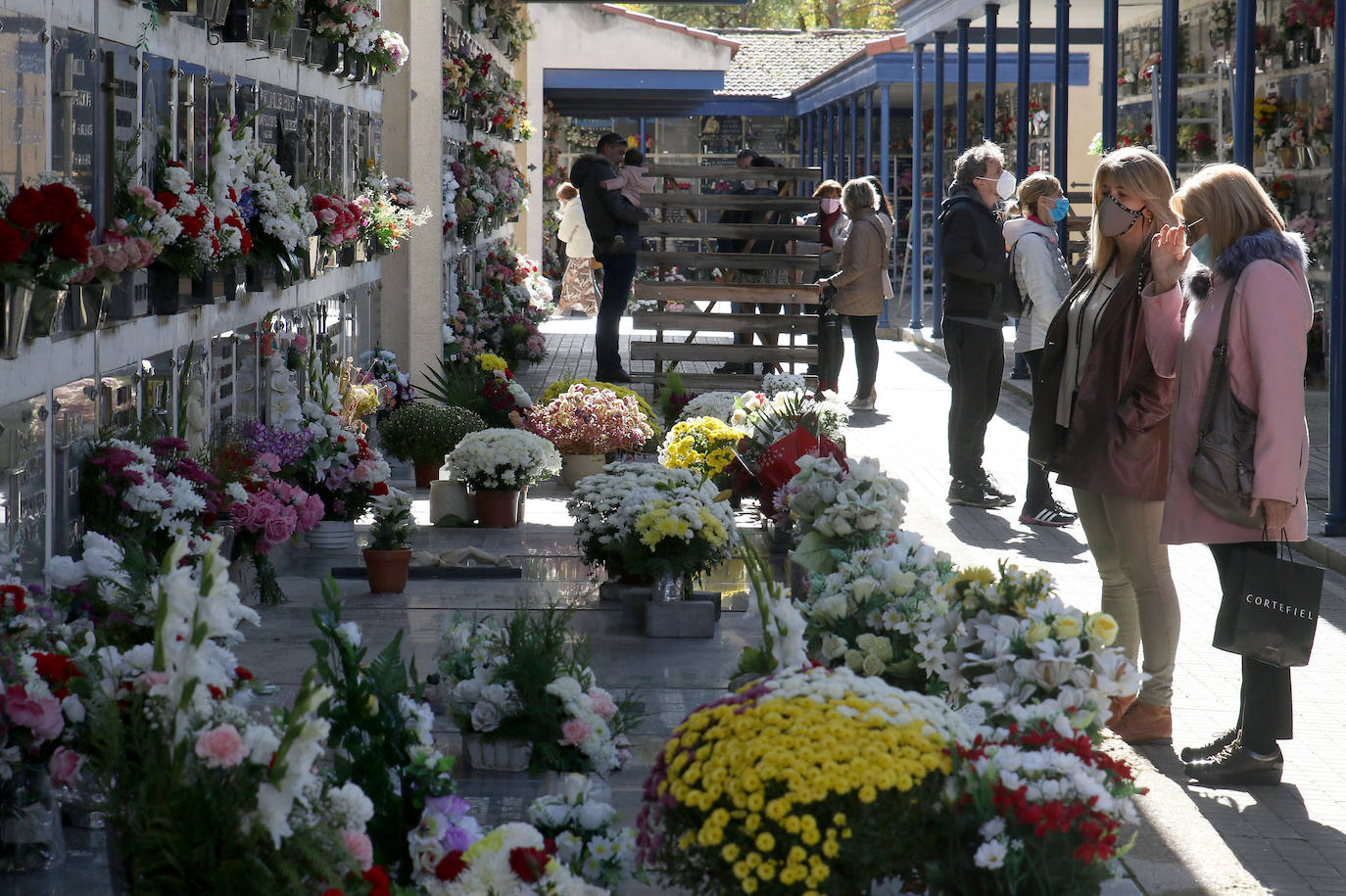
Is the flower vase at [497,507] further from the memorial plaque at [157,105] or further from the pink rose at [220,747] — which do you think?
the pink rose at [220,747]

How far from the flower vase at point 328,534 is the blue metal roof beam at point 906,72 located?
15.6 metres

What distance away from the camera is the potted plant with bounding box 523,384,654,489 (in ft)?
32.0

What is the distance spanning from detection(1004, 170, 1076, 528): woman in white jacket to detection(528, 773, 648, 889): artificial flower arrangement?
567 cm

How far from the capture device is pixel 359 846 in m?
2.77

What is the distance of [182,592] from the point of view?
2.75 meters

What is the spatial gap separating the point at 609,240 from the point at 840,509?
978 cm

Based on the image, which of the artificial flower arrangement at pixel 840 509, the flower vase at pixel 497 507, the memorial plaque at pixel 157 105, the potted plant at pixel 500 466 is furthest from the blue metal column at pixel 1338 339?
the memorial plaque at pixel 157 105

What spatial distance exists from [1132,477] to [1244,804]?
1024mm

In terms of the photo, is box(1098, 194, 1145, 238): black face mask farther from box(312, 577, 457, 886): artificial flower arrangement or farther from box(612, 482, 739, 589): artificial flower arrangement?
box(312, 577, 457, 886): artificial flower arrangement

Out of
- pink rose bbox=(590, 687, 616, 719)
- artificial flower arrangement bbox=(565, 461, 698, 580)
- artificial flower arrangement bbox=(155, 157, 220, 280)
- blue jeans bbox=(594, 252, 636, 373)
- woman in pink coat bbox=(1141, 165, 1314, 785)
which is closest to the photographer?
pink rose bbox=(590, 687, 616, 719)

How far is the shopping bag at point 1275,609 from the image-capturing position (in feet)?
15.1

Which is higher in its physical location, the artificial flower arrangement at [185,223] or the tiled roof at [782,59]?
the tiled roof at [782,59]

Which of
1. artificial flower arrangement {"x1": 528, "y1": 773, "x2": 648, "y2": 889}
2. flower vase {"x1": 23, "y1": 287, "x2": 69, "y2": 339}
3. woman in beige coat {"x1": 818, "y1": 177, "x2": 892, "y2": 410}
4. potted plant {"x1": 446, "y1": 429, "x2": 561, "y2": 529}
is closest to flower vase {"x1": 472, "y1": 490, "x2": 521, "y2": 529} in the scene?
potted plant {"x1": 446, "y1": 429, "x2": 561, "y2": 529}

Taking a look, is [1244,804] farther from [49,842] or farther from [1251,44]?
[1251,44]
